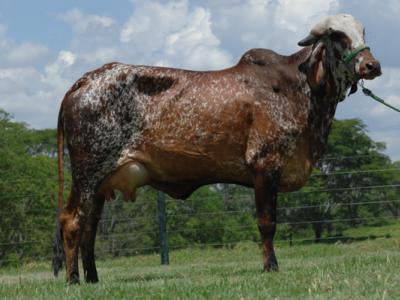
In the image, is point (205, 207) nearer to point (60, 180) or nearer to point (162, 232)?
point (162, 232)

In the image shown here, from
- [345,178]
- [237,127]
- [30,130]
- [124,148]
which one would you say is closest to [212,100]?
[237,127]

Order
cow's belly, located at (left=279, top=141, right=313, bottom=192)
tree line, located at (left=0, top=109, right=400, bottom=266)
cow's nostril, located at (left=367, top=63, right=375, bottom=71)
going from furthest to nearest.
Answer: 1. tree line, located at (left=0, top=109, right=400, bottom=266)
2. cow's belly, located at (left=279, top=141, right=313, bottom=192)
3. cow's nostril, located at (left=367, top=63, right=375, bottom=71)

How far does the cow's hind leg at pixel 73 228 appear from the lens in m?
8.20

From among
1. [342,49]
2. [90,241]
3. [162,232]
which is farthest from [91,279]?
[162,232]

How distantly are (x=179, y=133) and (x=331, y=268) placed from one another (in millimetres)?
1972

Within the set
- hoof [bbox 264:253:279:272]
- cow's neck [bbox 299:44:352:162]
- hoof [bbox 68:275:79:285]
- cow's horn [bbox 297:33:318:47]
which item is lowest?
hoof [bbox 68:275:79:285]

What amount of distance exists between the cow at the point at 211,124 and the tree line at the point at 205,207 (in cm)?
2113

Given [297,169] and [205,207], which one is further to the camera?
[205,207]

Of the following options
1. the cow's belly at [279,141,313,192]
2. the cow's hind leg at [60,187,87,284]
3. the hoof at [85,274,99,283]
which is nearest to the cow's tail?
the cow's hind leg at [60,187,87,284]

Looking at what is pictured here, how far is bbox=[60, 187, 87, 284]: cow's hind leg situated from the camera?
26.9 ft

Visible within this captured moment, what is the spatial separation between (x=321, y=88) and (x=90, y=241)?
9.17ft

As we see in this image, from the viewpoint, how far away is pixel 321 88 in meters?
8.48

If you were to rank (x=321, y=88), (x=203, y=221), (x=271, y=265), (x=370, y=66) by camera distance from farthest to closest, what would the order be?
(x=203, y=221) → (x=321, y=88) → (x=271, y=265) → (x=370, y=66)

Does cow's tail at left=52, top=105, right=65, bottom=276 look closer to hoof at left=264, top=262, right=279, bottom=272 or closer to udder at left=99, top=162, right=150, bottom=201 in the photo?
udder at left=99, top=162, right=150, bottom=201
